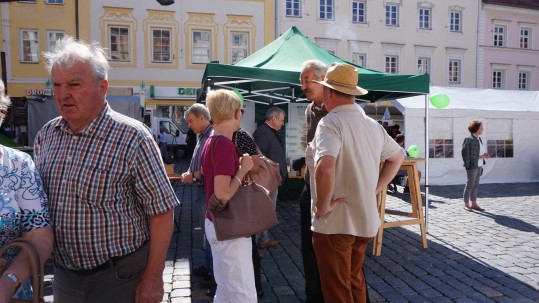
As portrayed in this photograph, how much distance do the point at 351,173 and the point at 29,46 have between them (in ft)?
76.3


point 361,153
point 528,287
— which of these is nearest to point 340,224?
point 361,153

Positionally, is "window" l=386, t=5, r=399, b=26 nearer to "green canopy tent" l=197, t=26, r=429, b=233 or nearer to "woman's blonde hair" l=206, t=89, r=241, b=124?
"green canopy tent" l=197, t=26, r=429, b=233

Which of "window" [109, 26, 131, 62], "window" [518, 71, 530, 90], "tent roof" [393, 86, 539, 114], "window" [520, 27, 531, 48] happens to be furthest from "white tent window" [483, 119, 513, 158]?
"window" [520, 27, 531, 48]

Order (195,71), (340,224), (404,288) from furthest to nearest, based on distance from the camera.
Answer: (195,71)
(404,288)
(340,224)

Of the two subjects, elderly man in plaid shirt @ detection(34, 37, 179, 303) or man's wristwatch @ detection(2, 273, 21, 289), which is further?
elderly man in plaid shirt @ detection(34, 37, 179, 303)

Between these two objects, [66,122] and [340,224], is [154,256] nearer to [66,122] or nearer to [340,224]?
[66,122]

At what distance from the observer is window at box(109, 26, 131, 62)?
2197 centimetres

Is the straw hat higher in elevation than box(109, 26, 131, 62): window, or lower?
lower

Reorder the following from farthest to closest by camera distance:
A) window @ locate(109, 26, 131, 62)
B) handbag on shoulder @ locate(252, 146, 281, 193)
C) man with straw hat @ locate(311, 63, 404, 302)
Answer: window @ locate(109, 26, 131, 62) → handbag on shoulder @ locate(252, 146, 281, 193) → man with straw hat @ locate(311, 63, 404, 302)

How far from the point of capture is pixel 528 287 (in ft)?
13.0

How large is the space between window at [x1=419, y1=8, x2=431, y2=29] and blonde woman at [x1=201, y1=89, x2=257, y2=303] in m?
26.4

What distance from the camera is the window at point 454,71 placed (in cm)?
2680

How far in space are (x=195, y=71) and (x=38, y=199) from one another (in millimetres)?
21727

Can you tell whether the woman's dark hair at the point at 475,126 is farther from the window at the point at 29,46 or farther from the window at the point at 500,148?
the window at the point at 29,46
